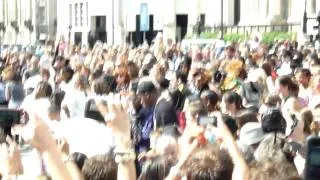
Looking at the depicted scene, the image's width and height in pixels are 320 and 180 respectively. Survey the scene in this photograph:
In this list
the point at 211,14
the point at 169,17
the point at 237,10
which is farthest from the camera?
the point at 169,17

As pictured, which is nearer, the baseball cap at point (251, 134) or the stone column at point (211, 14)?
the baseball cap at point (251, 134)

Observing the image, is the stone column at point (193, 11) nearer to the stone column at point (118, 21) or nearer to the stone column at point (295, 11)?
the stone column at point (118, 21)

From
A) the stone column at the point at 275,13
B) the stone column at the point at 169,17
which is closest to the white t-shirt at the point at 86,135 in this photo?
the stone column at the point at 275,13

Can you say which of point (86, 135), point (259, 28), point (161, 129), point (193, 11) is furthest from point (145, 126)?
point (193, 11)

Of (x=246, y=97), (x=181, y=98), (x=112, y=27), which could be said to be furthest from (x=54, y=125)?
(x=112, y=27)

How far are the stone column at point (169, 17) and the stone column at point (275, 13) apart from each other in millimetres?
9007

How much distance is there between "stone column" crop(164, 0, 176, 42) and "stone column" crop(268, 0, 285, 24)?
9007 millimetres

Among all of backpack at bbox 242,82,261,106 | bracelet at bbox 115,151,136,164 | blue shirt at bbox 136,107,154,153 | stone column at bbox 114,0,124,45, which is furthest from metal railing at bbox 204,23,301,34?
bracelet at bbox 115,151,136,164

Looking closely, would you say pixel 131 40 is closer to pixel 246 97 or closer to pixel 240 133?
pixel 246 97

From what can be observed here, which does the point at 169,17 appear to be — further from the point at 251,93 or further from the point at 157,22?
the point at 251,93

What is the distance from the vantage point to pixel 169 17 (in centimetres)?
5347

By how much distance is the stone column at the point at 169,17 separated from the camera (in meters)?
52.8

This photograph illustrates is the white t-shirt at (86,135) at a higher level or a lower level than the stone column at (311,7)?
lower

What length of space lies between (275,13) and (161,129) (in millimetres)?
35825
